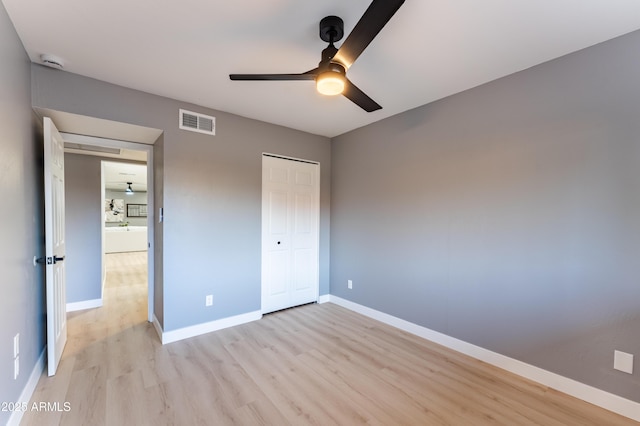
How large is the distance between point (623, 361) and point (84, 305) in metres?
5.64

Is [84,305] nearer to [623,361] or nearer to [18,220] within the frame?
[18,220]

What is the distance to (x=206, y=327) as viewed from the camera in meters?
3.05

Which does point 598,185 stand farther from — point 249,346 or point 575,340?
point 249,346

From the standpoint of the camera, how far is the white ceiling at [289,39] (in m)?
1.60

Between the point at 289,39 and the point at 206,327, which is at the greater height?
the point at 289,39

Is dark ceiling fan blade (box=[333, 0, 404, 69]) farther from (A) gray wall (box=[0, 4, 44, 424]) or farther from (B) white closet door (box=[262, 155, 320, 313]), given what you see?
(B) white closet door (box=[262, 155, 320, 313])

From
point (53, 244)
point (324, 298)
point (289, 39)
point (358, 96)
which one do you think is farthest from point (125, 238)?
point (358, 96)

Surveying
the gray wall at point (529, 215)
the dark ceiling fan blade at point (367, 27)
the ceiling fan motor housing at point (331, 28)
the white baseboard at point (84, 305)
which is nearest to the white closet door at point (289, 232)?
the gray wall at point (529, 215)

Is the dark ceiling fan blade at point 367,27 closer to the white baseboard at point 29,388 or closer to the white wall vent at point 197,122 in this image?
the white wall vent at point 197,122

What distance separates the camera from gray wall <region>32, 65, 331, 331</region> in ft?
8.24

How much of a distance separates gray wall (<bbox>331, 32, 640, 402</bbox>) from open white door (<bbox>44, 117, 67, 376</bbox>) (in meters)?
3.16

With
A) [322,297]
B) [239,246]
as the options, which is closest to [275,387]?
[239,246]

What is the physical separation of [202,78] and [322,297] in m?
3.19

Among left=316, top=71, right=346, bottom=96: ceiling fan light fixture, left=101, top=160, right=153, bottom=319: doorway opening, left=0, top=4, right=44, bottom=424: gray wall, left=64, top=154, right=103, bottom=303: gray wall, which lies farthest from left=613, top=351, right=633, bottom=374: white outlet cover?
left=64, top=154, right=103, bottom=303: gray wall
